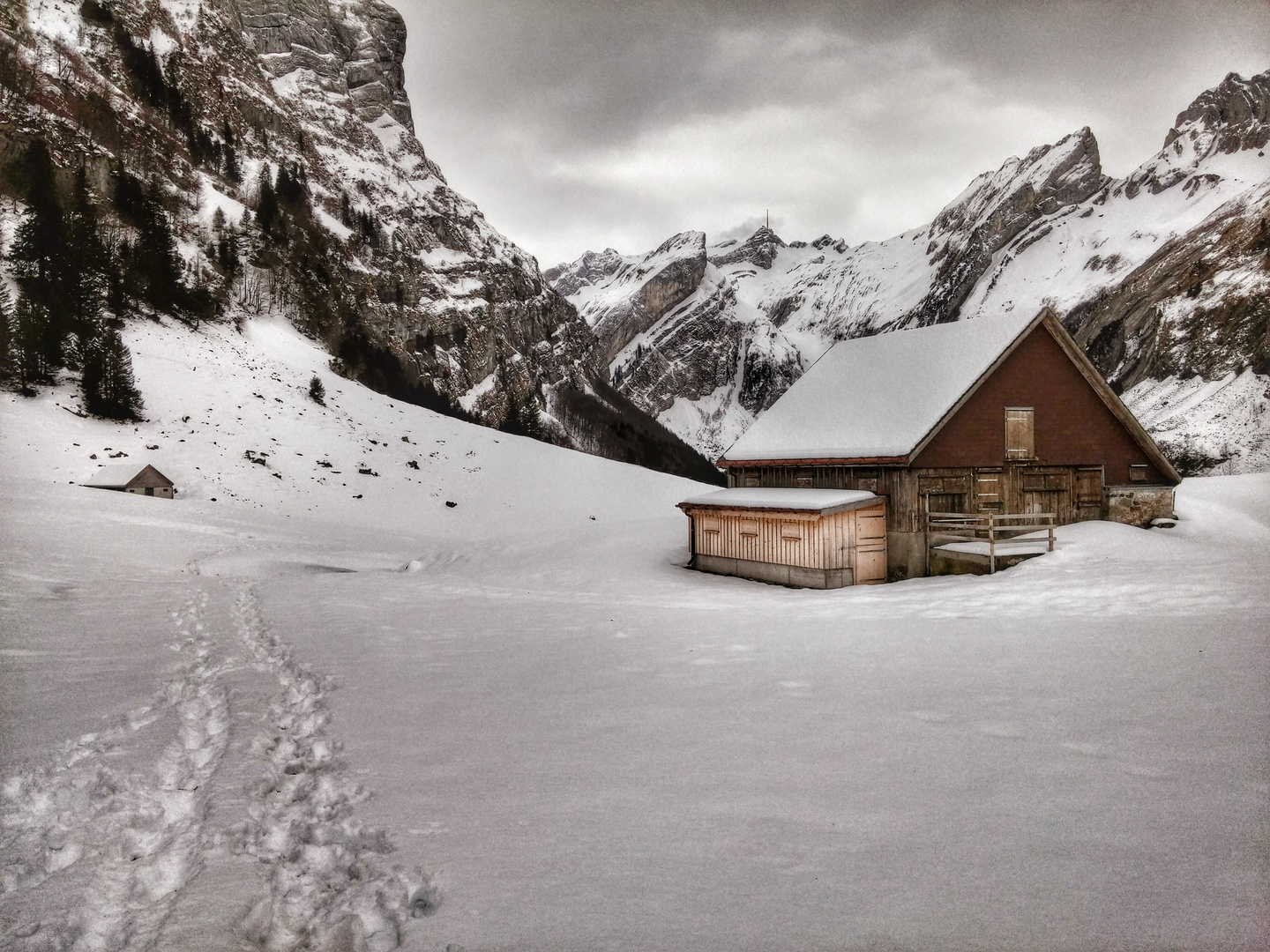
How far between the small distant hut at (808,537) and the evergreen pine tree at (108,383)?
1457 inches

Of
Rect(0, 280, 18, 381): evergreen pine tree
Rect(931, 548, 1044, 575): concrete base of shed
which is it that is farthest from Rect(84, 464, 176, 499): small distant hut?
Rect(931, 548, 1044, 575): concrete base of shed

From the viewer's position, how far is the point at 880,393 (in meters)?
22.2

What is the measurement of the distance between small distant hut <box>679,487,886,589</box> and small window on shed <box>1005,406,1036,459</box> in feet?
15.3

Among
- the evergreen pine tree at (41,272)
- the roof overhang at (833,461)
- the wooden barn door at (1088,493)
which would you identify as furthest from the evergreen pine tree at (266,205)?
the wooden barn door at (1088,493)

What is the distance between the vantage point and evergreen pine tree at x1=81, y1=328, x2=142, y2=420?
3725 cm

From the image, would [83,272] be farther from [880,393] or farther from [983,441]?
[983,441]

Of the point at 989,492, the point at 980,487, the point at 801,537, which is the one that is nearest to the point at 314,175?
the point at 801,537

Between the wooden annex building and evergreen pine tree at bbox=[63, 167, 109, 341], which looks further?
evergreen pine tree at bbox=[63, 167, 109, 341]

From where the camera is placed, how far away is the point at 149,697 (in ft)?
23.7

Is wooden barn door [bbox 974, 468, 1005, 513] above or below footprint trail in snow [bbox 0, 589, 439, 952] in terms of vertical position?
above

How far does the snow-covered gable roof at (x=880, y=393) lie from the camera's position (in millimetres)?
20031

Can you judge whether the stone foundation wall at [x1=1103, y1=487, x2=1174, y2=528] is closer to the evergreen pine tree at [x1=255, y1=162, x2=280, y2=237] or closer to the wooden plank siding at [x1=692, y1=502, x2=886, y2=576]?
the wooden plank siding at [x1=692, y1=502, x2=886, y2=576]

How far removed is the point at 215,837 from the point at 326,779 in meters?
1.02

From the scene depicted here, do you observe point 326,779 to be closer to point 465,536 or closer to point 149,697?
point 149,697
